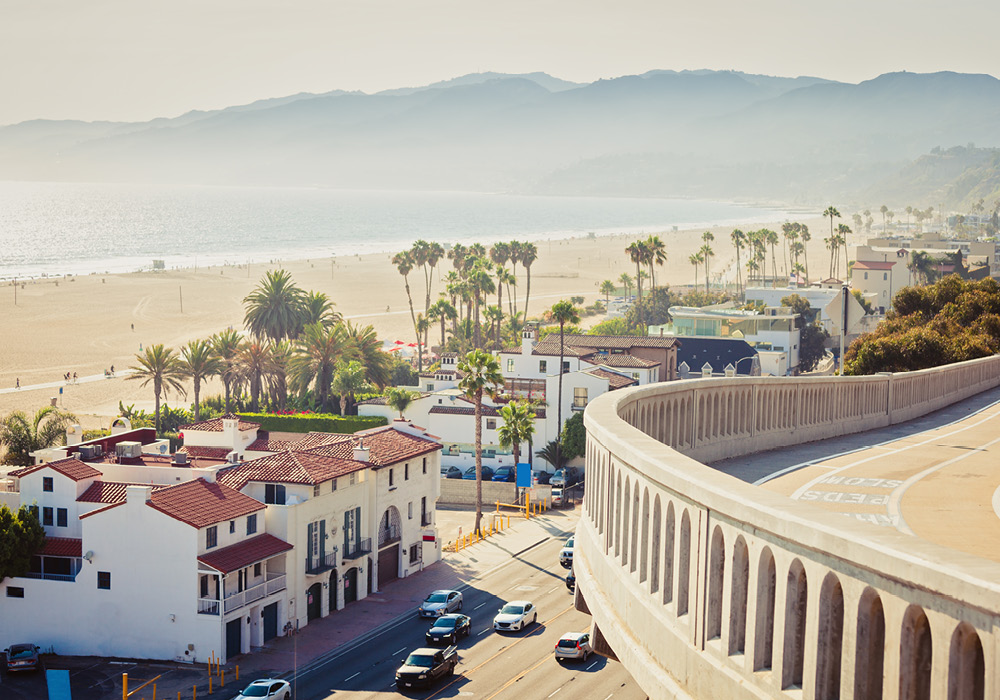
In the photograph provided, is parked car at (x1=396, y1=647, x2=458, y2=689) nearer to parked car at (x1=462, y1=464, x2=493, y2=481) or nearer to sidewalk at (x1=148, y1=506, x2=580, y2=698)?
sidewalk at (x1=148, y1=506, x2=580, y2=698)

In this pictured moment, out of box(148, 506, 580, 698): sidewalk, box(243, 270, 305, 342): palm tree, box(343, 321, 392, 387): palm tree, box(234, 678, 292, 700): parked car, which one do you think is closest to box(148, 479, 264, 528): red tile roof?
box(148, 506, 580, 698): sidewalk

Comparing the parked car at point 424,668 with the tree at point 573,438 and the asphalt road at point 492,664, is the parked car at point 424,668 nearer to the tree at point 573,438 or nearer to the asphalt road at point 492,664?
the asphalt road at point 492,664

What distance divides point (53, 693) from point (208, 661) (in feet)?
23.4

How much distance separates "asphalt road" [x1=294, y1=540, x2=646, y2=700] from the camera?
136 ft

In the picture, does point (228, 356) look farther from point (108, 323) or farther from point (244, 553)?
point (108, 323)

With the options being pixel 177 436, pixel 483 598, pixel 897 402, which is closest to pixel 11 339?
pixel 177 436

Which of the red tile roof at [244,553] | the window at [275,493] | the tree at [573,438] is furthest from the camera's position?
the tree at [573,438]

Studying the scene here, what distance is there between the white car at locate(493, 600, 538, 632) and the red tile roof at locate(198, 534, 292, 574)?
9.29 metres

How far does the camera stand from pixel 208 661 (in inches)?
1811

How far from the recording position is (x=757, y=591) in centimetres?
990

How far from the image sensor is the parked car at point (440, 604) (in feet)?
171

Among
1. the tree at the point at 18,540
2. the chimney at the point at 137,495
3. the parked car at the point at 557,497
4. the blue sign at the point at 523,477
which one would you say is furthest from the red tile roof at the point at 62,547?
the parked car at the point at 557,497

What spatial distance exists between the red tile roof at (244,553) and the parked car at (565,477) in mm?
28563

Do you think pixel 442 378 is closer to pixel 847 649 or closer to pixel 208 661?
pixel 208 661
